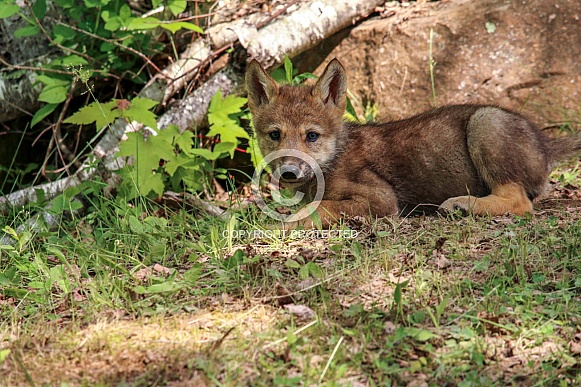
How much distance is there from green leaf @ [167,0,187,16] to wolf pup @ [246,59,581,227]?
1478 millimetres

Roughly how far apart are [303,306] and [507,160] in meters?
2.40

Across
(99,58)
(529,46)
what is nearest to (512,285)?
(529,46)

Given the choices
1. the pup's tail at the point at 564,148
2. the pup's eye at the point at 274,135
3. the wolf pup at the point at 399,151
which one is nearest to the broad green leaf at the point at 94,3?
the wolf pup at the point at 399,151

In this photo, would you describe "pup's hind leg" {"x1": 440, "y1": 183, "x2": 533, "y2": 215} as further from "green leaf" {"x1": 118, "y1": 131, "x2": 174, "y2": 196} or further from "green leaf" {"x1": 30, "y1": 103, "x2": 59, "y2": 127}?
"green leaf" {"x1": 30, "y1": 103, "x2": 59, "y2": 127}

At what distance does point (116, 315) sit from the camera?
3822mm

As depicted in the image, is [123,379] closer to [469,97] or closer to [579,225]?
[579,225]

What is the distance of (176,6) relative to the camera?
668 centimetres

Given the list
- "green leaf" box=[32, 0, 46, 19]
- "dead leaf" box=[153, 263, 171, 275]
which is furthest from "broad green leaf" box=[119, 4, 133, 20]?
"dead leaf" box=[153, 263, 171, 275]

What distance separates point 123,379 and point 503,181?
11.1 ft

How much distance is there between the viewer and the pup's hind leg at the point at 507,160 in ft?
17.0

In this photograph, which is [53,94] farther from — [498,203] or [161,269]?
[498,203]

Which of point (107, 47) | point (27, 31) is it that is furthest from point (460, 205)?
point (27, 31)

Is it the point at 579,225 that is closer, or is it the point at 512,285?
the point at 512,285

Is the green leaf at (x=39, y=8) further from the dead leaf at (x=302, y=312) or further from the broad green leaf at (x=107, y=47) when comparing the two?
the dead leaf at (x=302, y=312)
